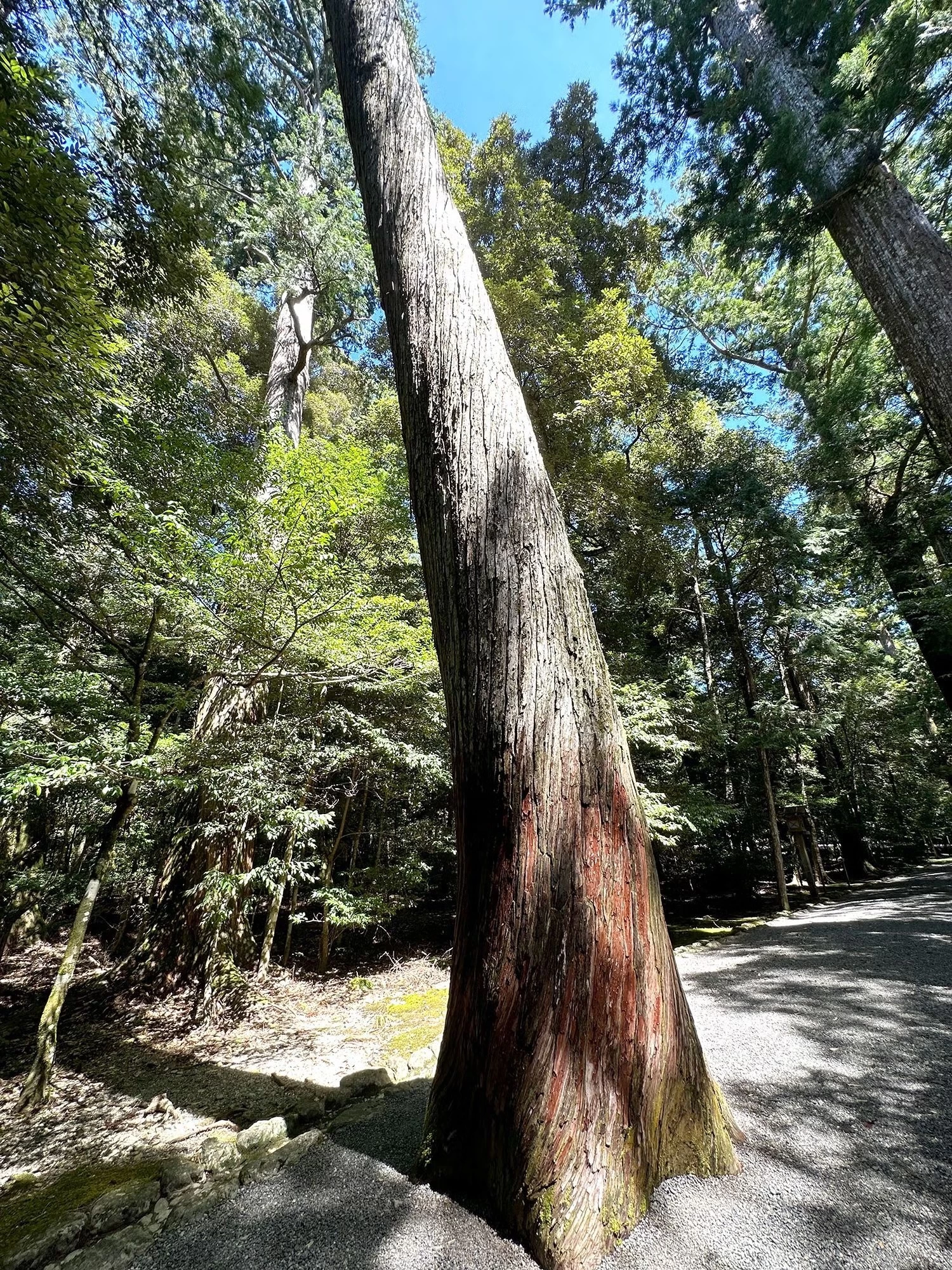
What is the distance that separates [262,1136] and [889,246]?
6129 mm

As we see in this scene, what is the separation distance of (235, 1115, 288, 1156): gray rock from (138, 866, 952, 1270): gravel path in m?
0.32

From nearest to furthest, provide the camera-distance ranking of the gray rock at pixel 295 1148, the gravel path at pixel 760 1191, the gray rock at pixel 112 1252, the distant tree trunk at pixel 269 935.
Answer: the gravel path at pixel 760 1191 → the gray rock at pixel 112 1252 → the gray rock at pixel 295 1148 → the distant tree trunk at pixel 269 935

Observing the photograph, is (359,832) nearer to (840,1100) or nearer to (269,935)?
(269,935)

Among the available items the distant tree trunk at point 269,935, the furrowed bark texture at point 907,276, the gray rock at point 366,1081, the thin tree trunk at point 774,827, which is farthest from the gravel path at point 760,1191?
the thin tree trunk at point 774,827

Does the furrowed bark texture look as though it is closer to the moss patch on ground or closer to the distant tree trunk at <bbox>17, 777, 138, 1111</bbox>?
the moss patch on ground

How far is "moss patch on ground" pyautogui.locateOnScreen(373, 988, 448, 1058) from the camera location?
10.2 ft

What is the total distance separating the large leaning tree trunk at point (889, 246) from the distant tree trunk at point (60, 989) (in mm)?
5672

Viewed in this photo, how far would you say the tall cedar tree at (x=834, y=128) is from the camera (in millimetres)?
3281

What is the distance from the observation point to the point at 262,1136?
1825mm

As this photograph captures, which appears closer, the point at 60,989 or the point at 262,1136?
the point at 262,1136

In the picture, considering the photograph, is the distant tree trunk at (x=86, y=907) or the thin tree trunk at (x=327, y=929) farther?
the thin tree trunk at (x=327, y=929)

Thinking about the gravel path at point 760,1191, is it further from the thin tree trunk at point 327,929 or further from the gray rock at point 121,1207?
the thin tree trunk at point 327,929

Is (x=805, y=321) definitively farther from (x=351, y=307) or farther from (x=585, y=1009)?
(x=585, y=1009)

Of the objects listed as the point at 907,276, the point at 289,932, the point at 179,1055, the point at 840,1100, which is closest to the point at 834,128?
the point at 907,276
